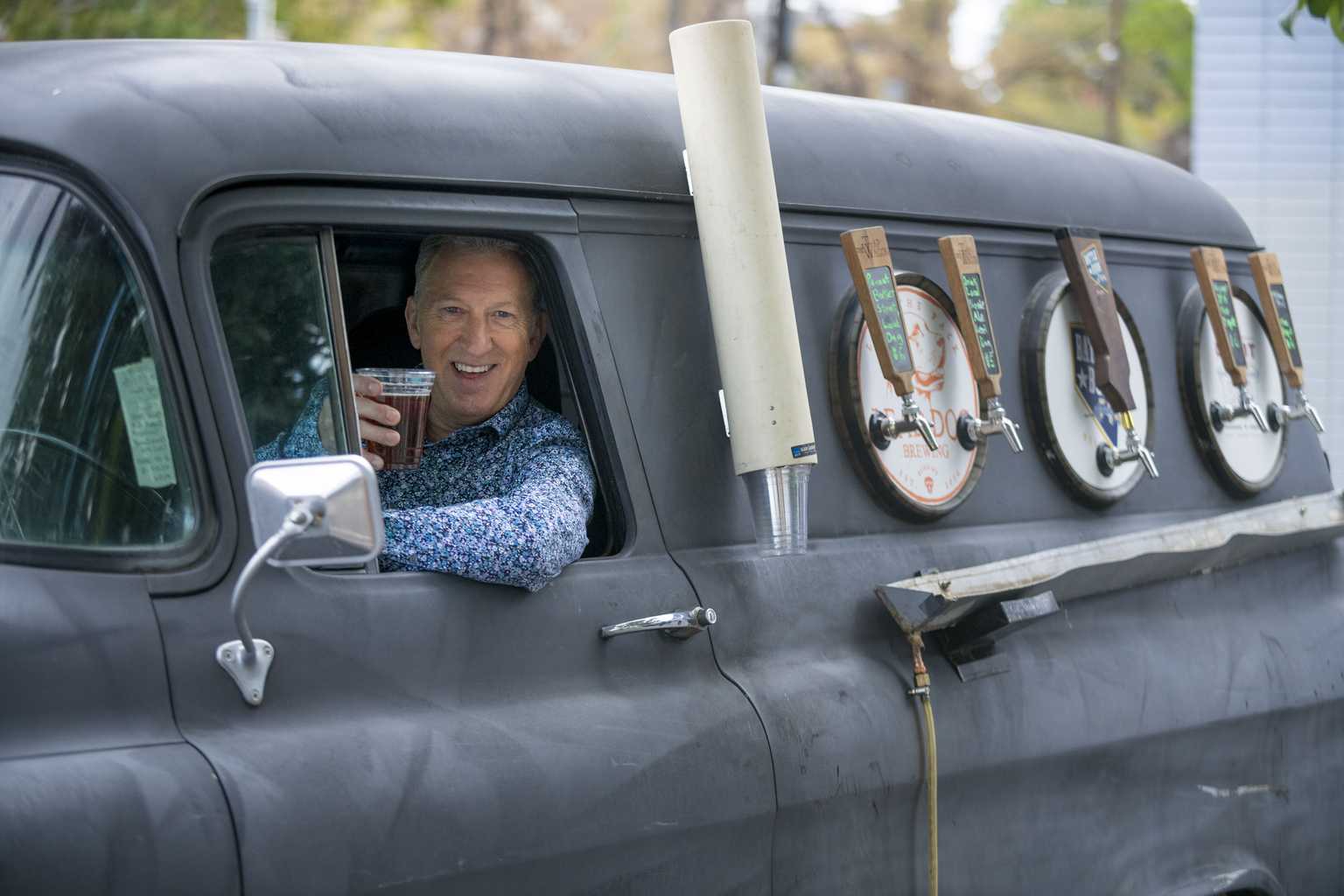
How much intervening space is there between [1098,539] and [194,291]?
7.13 ft

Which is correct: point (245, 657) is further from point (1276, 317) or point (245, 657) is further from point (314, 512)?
point (1276, 317)

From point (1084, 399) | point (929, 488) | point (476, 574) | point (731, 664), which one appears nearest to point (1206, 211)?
point (1084, 399)

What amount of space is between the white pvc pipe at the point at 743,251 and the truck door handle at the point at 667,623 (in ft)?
1.09

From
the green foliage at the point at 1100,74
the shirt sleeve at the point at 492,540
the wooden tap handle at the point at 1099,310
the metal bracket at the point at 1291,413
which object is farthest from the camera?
the green foliage at the point at 1100,74

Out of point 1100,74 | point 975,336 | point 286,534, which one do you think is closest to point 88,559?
point 286,534

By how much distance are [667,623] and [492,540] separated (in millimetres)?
343

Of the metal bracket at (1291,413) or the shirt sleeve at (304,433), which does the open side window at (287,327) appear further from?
the metal bracket at (1291,413)

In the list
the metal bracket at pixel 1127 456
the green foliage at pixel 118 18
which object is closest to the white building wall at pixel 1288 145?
the metal bracket at pixel 1127 456

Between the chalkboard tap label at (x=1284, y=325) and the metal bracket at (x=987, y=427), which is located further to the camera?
the chalkboard tap label at (x=1284, y=325)

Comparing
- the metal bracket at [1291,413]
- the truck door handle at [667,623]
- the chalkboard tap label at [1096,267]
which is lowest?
the truck door handle at [667,623]

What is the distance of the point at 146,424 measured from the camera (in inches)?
96.2

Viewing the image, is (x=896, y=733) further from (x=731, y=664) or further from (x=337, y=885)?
(x=337, y=885)

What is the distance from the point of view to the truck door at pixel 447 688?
93.0 inches

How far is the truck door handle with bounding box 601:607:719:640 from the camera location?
2805 mm
